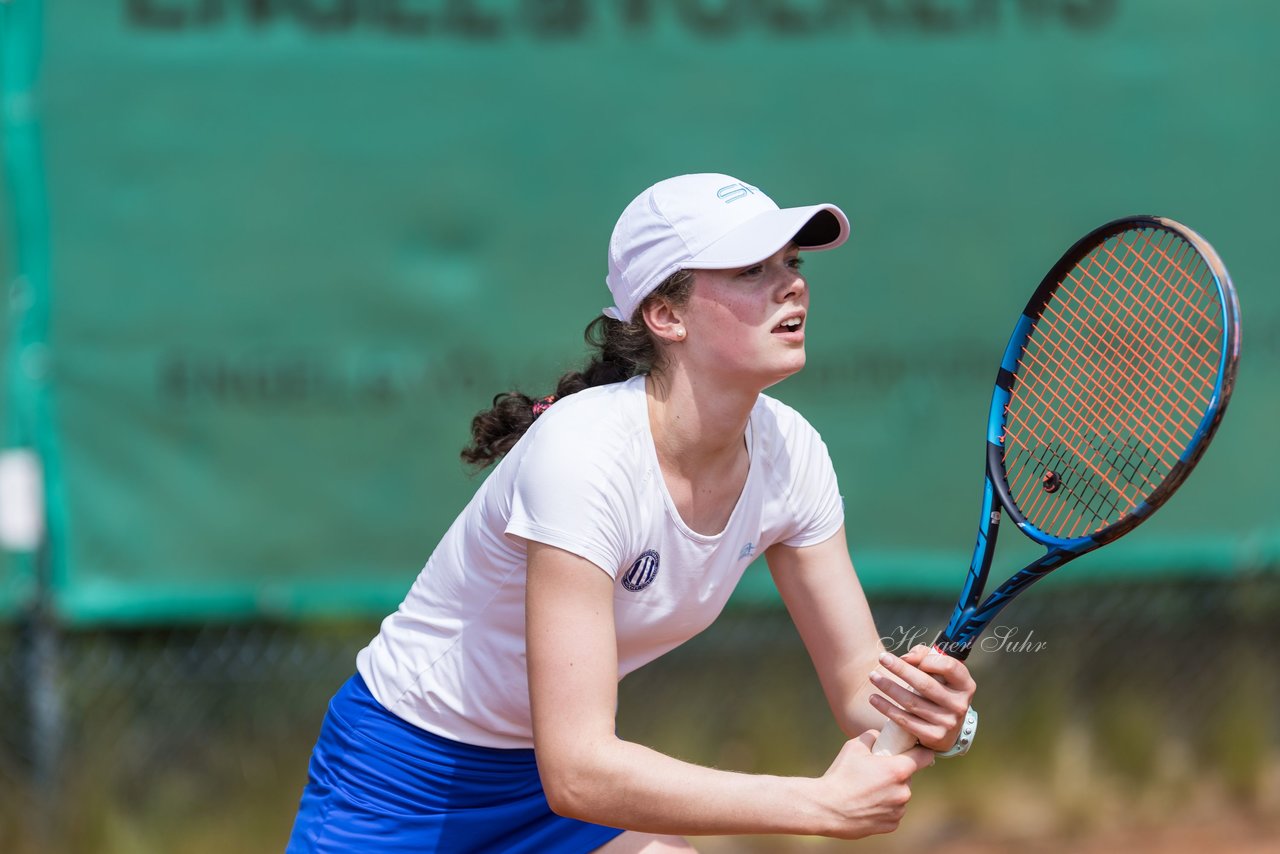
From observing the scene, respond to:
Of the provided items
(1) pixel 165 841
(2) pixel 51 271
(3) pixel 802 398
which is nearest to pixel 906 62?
(3) pixel 802 398

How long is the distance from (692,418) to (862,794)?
570 millimetres

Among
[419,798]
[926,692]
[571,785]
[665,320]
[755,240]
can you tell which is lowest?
[419,798]

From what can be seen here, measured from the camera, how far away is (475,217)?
3945mm

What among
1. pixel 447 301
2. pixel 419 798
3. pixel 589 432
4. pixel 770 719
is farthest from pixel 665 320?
pixel 770 719

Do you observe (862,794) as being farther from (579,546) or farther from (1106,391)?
(1106,391)

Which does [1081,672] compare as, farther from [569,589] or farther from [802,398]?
[569,589]

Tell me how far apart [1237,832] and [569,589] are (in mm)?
2956

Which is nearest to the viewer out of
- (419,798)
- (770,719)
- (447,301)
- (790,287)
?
(790,287)

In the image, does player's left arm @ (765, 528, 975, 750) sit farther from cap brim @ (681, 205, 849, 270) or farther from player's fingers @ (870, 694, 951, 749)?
cap brim @ (681, 205, 849, 270)

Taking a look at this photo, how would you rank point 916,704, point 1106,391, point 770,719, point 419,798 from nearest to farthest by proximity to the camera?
point 916,704
point 419,798
point 1106,391
point 770,719

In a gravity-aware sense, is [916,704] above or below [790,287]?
below

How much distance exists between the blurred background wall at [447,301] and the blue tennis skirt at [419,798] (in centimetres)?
150

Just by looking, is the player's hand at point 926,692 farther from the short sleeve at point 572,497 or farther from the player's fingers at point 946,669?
the short sleeve at point 572,497

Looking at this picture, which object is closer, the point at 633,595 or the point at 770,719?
the point at 633,595
